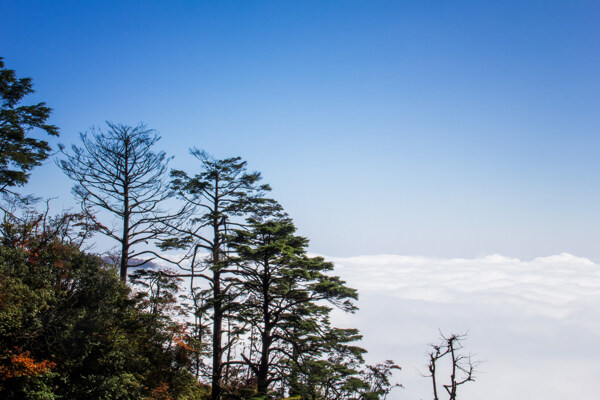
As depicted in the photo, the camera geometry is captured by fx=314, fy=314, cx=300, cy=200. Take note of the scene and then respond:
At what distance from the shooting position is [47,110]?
18.3 m

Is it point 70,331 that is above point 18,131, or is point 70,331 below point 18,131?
below

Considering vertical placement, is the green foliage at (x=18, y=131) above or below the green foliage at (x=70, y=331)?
above

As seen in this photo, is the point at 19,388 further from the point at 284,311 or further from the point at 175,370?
the point at 284,311

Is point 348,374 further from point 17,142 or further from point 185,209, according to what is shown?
point 17,142

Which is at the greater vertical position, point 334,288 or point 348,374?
point 334,288

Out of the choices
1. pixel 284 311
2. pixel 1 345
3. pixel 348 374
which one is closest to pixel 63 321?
pixel 1 345

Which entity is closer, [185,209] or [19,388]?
[19,388]

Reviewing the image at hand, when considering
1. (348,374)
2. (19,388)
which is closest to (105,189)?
(19,388)

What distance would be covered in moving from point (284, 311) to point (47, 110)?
705 inches

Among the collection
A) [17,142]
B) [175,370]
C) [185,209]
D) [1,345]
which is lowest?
[175,370]

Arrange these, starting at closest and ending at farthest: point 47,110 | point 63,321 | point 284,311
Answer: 1. point 63,321
2. point 284,311
3. point 47,110

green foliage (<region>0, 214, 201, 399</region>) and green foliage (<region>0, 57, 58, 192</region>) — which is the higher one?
green foliage (<region>0, 57, 58, 192</region>)

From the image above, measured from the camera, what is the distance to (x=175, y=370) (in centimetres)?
1770

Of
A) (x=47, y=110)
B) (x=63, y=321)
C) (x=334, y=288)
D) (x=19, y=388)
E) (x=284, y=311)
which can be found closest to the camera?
(x=19, y=388)
